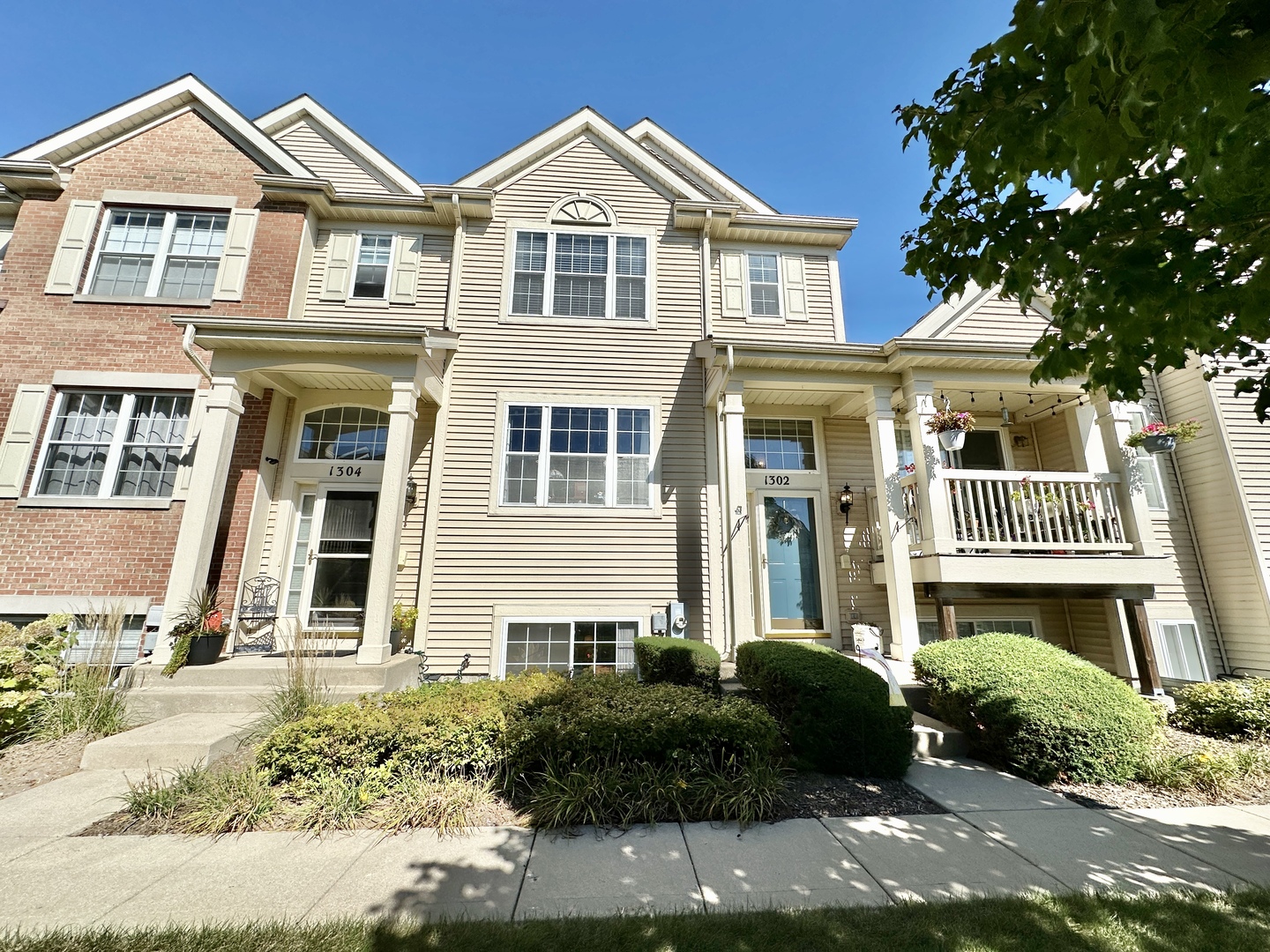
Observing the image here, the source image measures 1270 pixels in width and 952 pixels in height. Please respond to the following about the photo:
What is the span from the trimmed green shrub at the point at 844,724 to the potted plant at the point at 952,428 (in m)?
3.95

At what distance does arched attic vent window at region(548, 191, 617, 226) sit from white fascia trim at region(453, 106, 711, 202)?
1042 millimetres

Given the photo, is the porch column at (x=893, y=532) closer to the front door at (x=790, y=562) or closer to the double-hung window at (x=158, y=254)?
the front door at (x=790, y=562)

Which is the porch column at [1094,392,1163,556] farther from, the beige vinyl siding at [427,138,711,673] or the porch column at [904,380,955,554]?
the beige vinyl siding at [427,138,711,673]

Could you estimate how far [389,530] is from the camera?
7.12 meters

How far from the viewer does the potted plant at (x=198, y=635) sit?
6.36 meters

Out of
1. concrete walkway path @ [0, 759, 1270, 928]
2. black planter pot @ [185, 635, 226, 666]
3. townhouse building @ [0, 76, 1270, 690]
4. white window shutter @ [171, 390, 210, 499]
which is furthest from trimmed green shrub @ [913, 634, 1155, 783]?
white window shutter @ [171, 390, 210, 499]

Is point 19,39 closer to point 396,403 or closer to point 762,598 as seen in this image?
point 396,403

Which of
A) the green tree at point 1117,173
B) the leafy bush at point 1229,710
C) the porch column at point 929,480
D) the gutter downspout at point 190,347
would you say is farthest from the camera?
the porch column at point 929,480

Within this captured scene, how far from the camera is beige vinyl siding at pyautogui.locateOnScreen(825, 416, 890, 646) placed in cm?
871

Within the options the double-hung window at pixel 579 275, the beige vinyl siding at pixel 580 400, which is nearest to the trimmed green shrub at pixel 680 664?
the beige vinyl siding at pixel 580 400

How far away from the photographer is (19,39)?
792 centimetres

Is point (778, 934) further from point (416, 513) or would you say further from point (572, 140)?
point (572, 140)

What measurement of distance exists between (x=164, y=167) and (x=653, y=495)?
10162 millimetres

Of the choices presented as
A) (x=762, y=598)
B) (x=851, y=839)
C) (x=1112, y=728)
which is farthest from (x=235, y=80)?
(x=1112, y=728)
